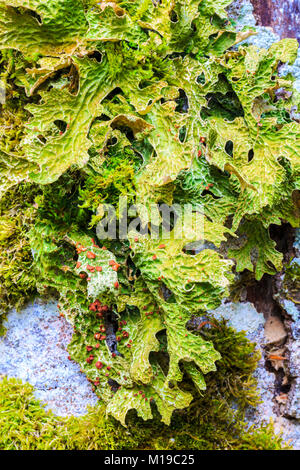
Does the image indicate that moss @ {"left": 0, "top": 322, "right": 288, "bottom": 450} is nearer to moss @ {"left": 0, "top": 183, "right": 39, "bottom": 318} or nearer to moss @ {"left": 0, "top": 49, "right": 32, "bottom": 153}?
moss @ {"left": 0, "top": 183, "right": 39, "bottom": 318}

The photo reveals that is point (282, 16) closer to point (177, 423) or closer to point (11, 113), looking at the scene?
point (11, 113)

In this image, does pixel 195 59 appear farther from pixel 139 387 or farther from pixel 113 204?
pixel 139 387

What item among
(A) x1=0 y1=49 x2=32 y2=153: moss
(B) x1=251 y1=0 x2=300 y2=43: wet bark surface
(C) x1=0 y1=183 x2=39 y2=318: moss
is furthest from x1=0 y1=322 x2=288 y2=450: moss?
(B) x1=251 y1=0 x2=300 y2=43: wet bark surface
